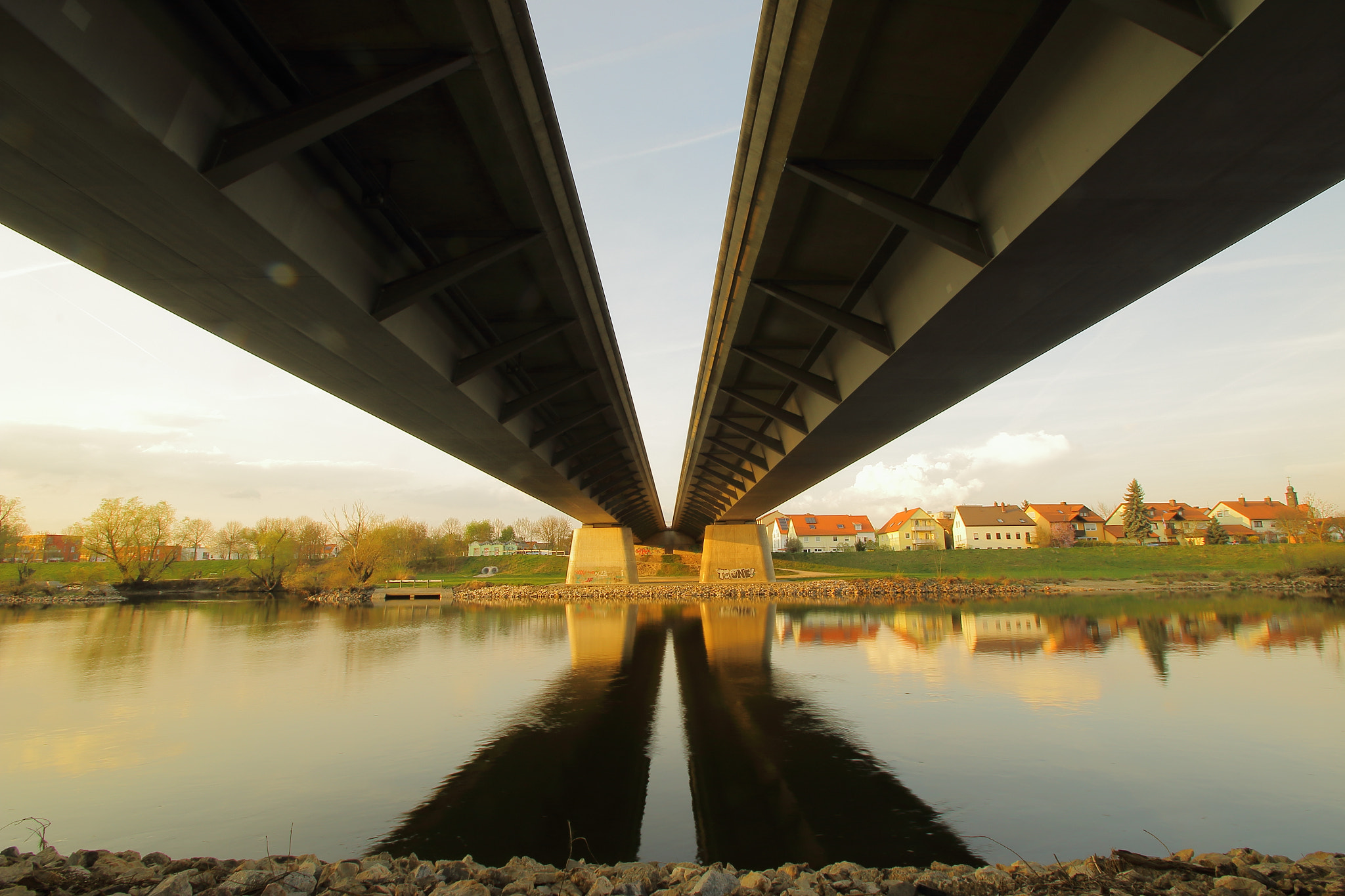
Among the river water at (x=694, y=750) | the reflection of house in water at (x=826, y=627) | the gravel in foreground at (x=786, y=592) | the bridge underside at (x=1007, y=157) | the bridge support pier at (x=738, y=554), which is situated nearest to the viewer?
the bridge underside at (x=1007, y=157)

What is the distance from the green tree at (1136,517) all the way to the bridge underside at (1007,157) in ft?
348

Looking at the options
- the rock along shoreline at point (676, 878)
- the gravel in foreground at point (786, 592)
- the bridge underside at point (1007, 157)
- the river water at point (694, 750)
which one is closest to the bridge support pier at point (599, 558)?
the gravel in foreground at point (786, 592)

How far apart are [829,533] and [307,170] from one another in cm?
13210

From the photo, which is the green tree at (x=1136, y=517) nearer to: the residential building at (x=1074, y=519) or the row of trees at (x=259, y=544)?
the residential building at (x=1074, y=519)

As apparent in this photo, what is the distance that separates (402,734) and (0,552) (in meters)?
82.4

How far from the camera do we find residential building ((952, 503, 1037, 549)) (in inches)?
4528

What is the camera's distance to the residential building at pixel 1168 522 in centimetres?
11256

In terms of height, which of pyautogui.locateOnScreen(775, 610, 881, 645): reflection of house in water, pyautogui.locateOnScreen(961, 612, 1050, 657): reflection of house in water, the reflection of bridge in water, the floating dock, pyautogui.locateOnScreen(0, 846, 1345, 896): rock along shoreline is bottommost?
the floating dock

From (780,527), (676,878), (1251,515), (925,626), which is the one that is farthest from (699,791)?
(1251,515)

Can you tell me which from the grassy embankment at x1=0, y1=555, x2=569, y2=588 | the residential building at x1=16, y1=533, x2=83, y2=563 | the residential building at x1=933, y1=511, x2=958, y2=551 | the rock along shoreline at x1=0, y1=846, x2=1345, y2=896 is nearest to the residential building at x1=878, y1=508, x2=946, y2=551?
the residential building at x1=933, y1=511, x2=958, y2=551

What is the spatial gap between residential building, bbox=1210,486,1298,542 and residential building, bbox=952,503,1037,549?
98.7 feet

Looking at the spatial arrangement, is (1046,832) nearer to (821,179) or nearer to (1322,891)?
(1322,891)

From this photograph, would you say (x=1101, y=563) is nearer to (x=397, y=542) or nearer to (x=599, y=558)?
(x=599, y=558)

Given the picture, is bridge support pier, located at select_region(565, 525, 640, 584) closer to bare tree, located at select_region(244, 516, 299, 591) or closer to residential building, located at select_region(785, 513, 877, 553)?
bare tree, located at select_region(244, 516, 299, 591)
